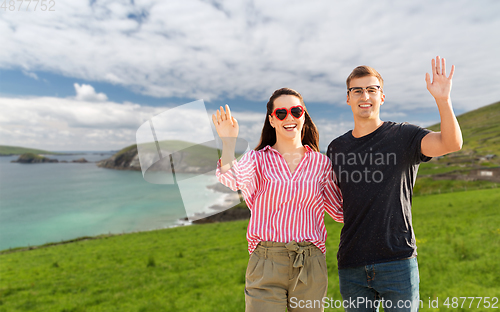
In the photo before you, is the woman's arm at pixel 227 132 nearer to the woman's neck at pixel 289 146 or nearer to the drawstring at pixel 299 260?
the woman's neck at pixel 289 146

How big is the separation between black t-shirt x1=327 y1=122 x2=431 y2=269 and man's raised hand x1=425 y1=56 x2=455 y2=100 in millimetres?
446

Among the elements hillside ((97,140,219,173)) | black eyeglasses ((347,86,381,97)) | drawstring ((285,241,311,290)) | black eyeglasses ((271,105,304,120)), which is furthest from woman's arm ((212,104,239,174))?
hillside ((97,140,219,173))

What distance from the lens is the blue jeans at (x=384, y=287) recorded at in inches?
115

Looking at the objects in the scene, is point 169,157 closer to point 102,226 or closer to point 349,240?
point 349,240

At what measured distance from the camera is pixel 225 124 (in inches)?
113

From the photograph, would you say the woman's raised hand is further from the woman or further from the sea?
the sea

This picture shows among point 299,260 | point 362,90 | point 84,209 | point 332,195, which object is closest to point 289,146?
point 332,195

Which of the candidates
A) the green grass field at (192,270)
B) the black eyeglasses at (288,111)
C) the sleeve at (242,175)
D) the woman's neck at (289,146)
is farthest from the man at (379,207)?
the green grass field at (192,270)

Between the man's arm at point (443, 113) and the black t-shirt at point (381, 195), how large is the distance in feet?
0.76

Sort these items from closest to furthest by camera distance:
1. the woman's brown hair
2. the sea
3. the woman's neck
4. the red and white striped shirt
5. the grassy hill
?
1. the red and white striped shirt
2. the woman's neck
3. the woman's brown hair
4. the grassy hill
5. the sea

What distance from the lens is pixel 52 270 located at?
2214cm

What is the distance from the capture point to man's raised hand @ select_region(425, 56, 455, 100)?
2676 millimetres

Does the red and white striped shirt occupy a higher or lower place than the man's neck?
lower

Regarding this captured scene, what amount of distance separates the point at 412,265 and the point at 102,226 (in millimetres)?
Result: 91479
